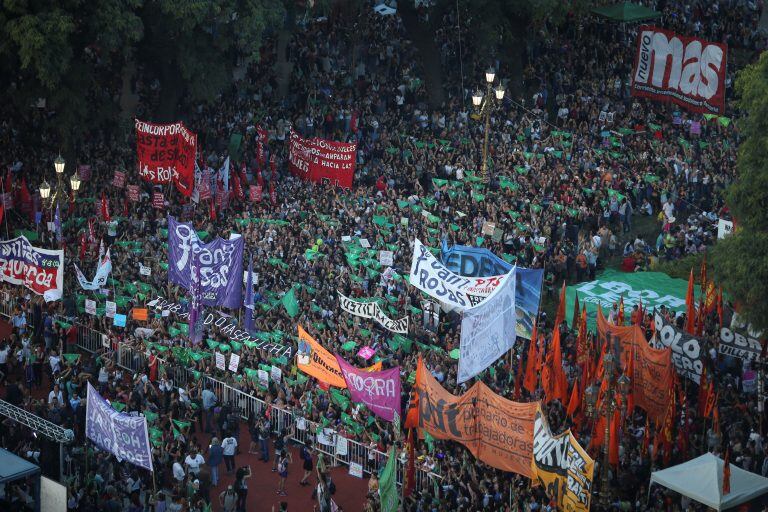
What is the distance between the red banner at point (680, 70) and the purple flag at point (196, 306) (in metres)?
18.2

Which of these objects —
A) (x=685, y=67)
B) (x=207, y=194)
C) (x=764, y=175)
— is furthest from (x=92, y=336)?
(x=685, y=67)

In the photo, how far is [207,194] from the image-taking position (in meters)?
40.8

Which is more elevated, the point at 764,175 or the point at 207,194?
the point at 764,175

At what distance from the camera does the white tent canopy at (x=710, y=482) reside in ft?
82.3

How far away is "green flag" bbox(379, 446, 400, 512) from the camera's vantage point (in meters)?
25.8

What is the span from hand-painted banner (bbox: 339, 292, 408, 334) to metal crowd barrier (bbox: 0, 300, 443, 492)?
3.04 metres

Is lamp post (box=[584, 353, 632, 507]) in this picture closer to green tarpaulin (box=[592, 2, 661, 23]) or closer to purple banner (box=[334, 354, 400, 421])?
purple banner (box=[334, 354, 400, 421])

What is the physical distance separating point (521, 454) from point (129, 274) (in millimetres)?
14111

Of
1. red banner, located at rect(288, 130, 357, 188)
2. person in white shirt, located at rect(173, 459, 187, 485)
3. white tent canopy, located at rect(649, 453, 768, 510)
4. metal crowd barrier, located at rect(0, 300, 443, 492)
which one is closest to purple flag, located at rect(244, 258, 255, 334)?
metal crowd barrier, located at rect(0, 300, 443, 492)

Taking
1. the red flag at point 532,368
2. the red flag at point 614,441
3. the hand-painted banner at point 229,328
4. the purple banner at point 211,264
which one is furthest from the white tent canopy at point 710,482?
the purple banner at point 211,264

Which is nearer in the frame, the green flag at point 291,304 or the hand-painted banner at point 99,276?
the green flag at point 291,304

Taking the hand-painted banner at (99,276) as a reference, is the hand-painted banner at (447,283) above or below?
above

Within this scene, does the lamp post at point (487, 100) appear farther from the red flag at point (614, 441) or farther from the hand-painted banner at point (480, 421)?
the red flag at point (614, 441)

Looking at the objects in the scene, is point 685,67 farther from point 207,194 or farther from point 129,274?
point 129,274
